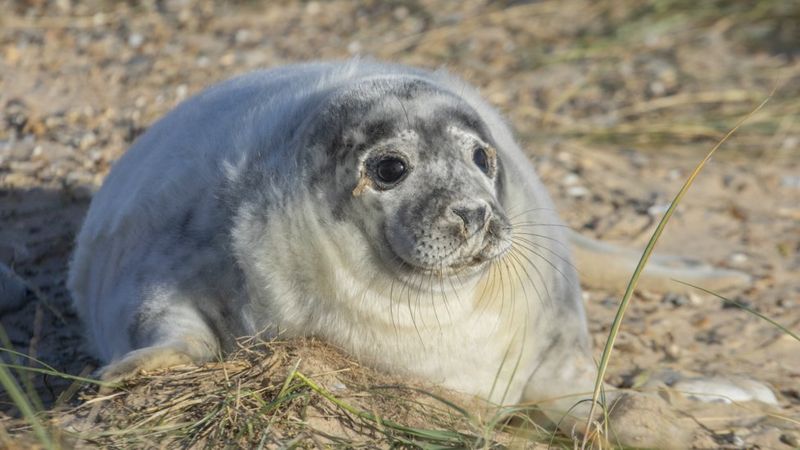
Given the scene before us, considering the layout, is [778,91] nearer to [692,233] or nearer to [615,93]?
[615,93]

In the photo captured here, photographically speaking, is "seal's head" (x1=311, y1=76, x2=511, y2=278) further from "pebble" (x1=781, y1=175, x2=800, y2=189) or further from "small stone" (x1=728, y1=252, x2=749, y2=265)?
"pebble" (x1=781, y1=175, x2=800, y2=189)

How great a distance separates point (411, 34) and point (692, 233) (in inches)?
119

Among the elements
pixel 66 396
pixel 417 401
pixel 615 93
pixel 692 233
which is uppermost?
pixel 615 93

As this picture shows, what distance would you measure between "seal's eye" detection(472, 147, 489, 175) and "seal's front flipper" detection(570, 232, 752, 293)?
1.43m

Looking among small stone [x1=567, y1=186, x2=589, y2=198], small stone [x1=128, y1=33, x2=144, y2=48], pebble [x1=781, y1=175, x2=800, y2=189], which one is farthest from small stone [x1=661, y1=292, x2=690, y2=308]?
small stone [x1=128, y1=33, x2=144, y2=48]

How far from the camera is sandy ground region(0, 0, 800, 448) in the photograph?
4.08m

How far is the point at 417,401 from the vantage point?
2830 millimetres

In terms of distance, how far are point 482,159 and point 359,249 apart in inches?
16.9

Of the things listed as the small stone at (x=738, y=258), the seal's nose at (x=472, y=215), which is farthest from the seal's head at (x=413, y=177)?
the small stone at (x=738, y=258)

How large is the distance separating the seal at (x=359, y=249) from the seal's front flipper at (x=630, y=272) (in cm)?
105

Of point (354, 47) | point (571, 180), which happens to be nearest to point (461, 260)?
point (571, 180)

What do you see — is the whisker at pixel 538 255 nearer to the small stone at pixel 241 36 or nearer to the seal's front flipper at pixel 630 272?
the seal's front flipper at pixel 630 272

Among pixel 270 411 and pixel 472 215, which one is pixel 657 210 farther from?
pixel 270 411

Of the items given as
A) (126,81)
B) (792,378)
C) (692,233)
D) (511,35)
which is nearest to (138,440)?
(792,378)
